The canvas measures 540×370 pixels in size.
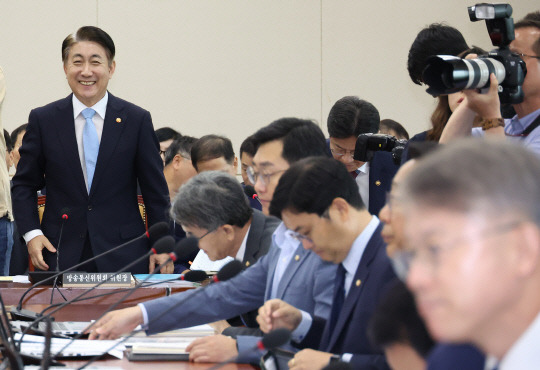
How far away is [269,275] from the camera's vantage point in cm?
237

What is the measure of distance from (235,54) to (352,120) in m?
2.95

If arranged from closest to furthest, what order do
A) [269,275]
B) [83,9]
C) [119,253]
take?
[269,275], [119,253], [83,9]

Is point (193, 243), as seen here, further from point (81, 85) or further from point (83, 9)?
point (83, 9)

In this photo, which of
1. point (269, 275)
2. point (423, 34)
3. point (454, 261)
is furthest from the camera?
point (423, 34)

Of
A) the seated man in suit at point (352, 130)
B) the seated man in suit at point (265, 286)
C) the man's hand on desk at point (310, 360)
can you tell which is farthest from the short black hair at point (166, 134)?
the man's hand on desk at point (310, 360)

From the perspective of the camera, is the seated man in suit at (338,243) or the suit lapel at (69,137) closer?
the seated man in suit at (338,243)

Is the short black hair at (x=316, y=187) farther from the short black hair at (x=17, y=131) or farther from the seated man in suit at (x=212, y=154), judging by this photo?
the short black hair at (x=17, y=131)

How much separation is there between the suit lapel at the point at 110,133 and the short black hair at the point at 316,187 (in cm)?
167

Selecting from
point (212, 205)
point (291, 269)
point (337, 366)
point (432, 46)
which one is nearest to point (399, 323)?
point (337, 366)

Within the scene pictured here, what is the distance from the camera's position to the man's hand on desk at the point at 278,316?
6.20ft

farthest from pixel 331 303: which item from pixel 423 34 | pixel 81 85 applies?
pixel 81 85

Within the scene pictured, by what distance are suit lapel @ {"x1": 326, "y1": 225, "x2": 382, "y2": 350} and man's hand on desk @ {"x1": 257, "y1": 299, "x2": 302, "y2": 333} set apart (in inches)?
5.3

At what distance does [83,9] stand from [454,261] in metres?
5.51

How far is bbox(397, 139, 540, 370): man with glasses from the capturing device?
0.81 m
